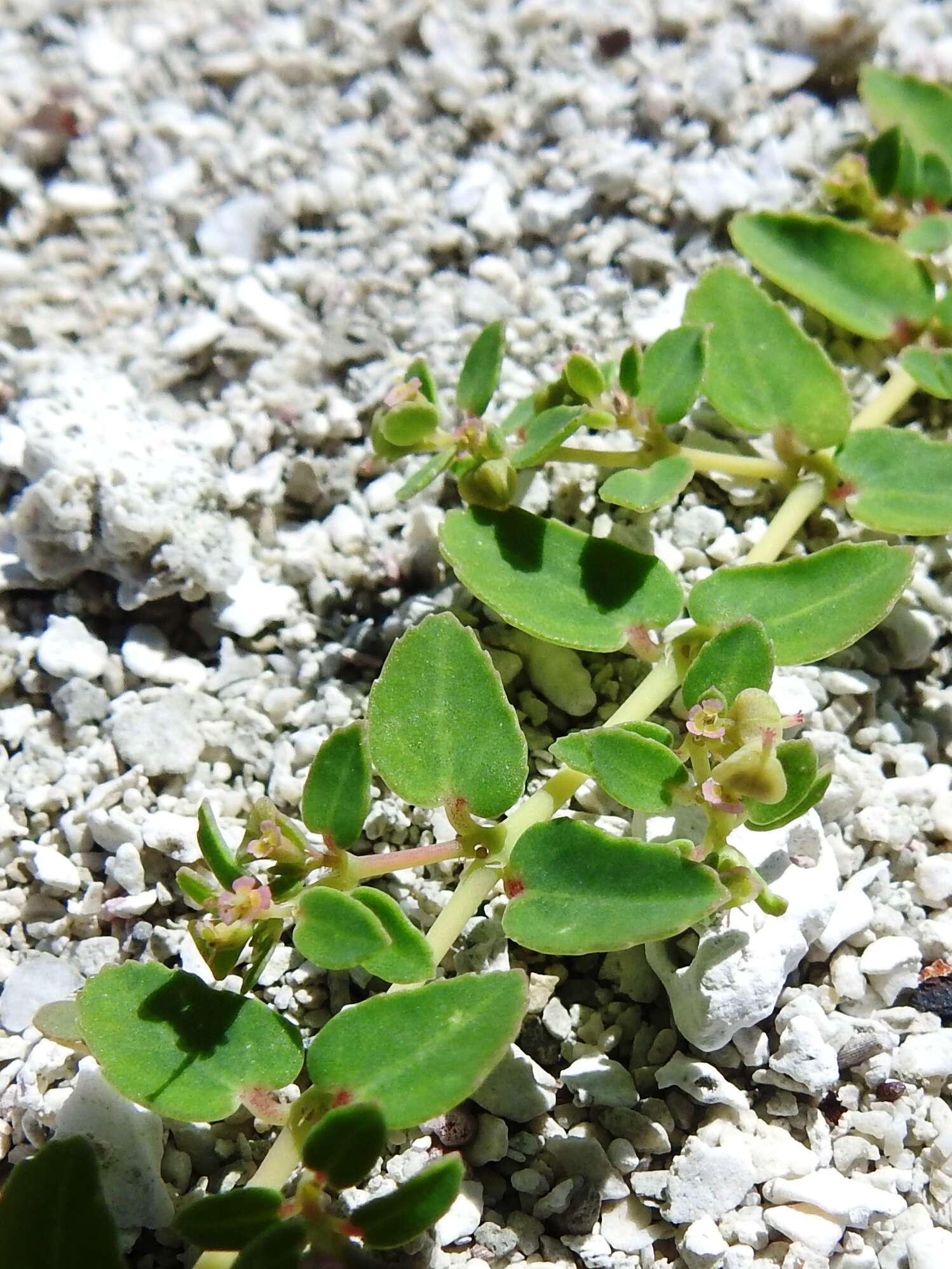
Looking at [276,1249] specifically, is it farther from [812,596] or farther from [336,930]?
[812,596]

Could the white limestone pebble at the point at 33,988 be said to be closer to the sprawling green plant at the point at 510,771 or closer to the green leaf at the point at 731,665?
the sprawling green plant at the point at 510,771

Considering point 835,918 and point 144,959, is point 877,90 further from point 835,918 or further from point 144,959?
point 144,959

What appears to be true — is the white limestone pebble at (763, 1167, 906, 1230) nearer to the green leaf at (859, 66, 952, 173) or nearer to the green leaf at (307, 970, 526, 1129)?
the green leaf at (307, 970, 526, 1129)

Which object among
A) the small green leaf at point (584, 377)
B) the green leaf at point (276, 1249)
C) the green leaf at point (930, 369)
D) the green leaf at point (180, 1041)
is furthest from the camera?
the green leaf at point (930, 369)

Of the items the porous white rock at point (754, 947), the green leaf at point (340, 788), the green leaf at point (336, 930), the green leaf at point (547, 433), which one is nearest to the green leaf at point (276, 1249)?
the green leaf at point (336, 930)

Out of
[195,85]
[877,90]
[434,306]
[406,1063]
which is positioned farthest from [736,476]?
[195,85]

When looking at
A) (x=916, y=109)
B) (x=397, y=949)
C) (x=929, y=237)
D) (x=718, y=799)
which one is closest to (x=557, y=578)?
(x=718, y=799)
